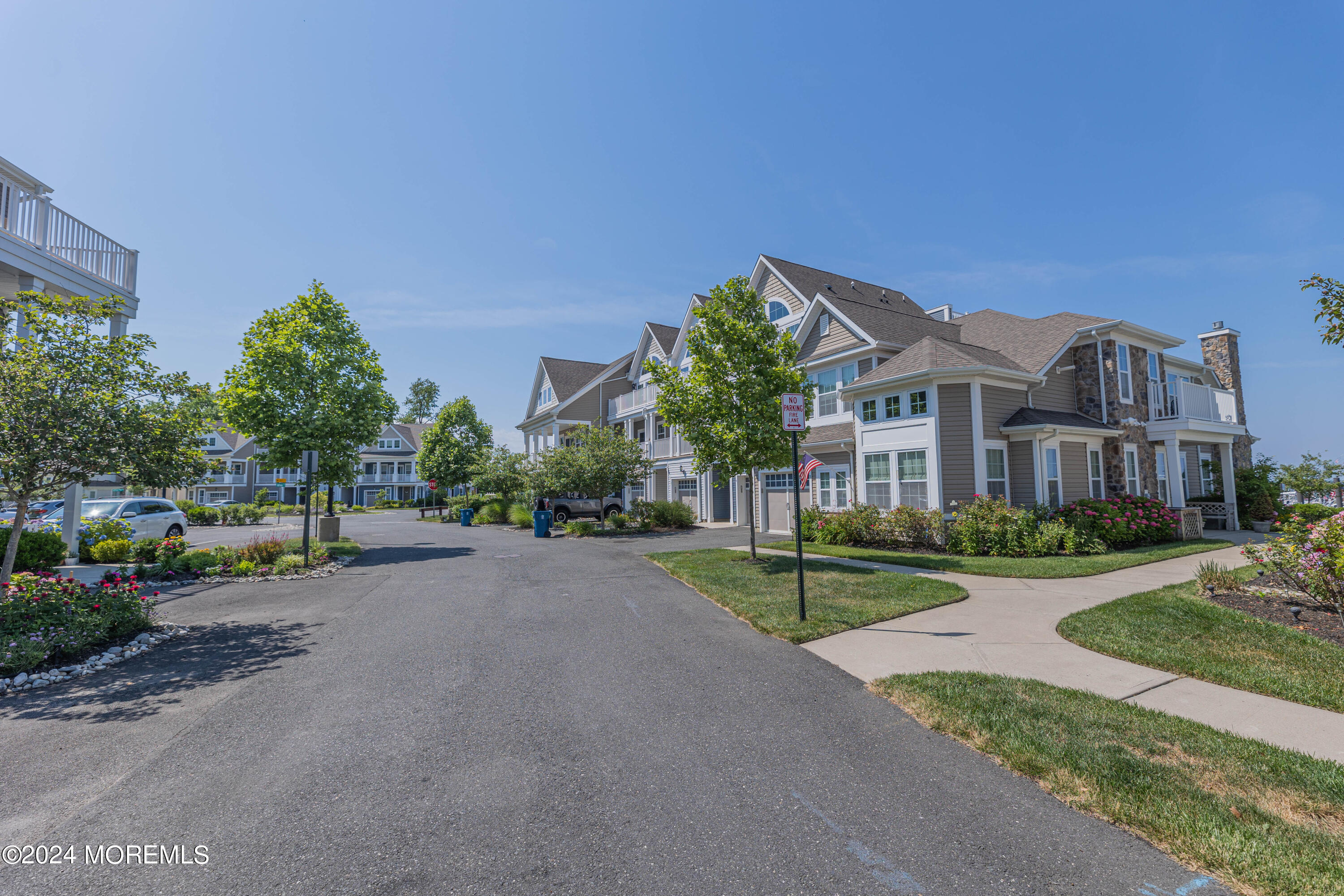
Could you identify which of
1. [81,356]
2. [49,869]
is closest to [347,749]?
[49,869]

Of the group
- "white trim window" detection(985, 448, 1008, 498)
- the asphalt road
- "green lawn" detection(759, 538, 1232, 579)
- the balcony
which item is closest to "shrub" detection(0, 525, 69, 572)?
the asphalt road

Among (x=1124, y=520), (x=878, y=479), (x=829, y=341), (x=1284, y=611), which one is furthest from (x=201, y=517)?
(x=1284, y=611)

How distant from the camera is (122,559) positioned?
14359 millimetres

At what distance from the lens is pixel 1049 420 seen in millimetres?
15852

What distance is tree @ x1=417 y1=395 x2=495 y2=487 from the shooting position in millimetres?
42312

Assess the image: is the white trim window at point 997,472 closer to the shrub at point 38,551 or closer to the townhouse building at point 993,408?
the townhouse building at point 993,408

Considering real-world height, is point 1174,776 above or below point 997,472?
below

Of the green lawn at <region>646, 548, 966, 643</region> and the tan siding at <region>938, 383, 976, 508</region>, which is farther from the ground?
the tan siding at <region>938, 383, 976, 508</region>

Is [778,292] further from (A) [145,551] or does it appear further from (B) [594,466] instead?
(A) [145,551]

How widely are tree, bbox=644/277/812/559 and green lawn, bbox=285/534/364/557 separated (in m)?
10.6

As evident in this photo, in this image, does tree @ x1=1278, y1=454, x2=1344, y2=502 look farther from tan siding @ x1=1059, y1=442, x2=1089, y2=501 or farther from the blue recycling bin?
the blue recycling bin

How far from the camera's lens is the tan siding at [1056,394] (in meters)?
17.4

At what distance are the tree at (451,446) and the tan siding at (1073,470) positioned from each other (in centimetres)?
3480

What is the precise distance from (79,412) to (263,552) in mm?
7614
